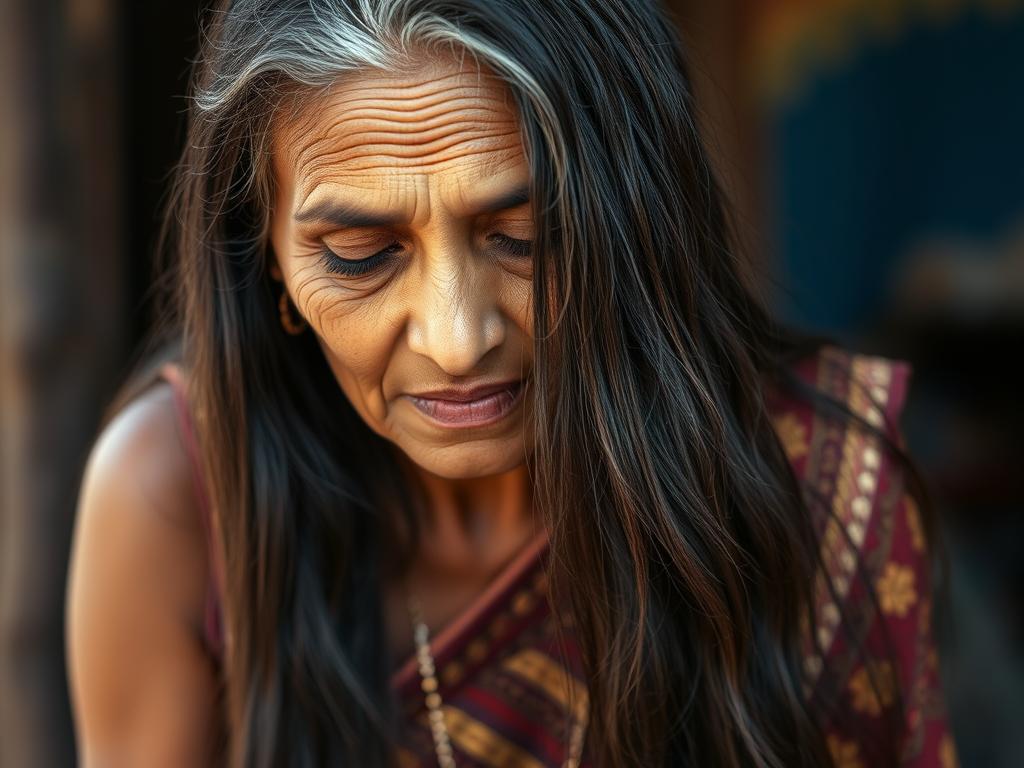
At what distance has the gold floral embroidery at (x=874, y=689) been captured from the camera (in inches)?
60.4

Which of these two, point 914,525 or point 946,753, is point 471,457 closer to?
point 914,525

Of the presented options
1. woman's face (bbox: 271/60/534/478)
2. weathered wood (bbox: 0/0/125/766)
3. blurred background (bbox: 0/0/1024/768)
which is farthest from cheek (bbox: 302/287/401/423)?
weathered wood (bbox: 0/0/125/766)

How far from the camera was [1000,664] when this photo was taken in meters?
3.61

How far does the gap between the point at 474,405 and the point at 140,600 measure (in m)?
0.63

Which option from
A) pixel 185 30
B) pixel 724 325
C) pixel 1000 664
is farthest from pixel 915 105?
pixel 724 325

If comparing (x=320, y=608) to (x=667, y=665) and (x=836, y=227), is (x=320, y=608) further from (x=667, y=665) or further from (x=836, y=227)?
(x=836, y=227)

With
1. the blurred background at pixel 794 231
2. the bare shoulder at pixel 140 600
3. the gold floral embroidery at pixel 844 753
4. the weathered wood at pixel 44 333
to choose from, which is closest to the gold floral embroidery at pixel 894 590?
the gold floral embroidery at pixel 844 753

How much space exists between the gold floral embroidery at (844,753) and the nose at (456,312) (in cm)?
75

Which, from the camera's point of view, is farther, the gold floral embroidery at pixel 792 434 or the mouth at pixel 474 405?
the gold floral embroidery at pixel 792 434

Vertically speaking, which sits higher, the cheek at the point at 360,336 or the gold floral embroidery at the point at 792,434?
the cheek at the point at 360,336

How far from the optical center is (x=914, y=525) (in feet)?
5.19

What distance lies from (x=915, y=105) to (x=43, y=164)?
4.04 metres

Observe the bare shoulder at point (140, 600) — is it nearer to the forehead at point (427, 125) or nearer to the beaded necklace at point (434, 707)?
the beaded necklace at point (434, 707)

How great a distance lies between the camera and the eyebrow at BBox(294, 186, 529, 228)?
1180mm
